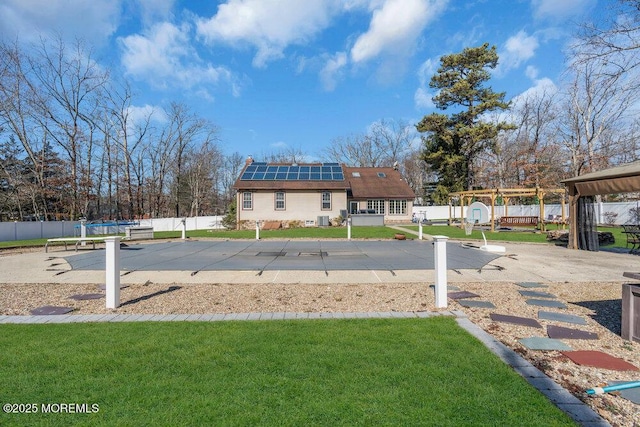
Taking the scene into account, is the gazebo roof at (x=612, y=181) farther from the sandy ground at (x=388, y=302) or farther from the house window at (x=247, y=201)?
the house window at (x=247, y=201)

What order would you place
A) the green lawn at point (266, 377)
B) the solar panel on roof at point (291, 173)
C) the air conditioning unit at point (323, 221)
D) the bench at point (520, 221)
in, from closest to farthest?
the green lawn at point (266, 377) → the bench at point (520, 221) → the air conditioning unit at point (323, 221) → the solar panel on roof at point (291, 173)

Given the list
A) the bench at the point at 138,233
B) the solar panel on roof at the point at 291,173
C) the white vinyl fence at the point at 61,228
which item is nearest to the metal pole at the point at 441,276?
the bench at the point at 138,233

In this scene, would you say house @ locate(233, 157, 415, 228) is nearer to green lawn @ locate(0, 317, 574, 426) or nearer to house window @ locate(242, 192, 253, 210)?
house window @ locate(242, 192, 253, 210)

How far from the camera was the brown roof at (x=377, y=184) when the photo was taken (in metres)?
32.1

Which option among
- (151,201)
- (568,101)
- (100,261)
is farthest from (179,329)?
(151,201)

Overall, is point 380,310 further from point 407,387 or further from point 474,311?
point 407,387

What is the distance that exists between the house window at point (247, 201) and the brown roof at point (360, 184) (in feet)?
2.14

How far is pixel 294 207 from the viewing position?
29.1 meters

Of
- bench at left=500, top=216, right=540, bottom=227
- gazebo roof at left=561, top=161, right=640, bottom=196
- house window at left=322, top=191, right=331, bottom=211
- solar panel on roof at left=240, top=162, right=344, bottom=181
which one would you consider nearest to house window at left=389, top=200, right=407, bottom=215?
solar panel on roof at left=240, top=162, right=344, bottom=181

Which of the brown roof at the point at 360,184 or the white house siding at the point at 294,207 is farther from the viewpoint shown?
the brown roof at the point at 360,184

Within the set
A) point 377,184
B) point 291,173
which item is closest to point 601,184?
point 291,173

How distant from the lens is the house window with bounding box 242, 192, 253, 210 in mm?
28766

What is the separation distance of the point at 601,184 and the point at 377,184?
24.6 m

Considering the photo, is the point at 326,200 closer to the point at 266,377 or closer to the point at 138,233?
the point at 138,233
